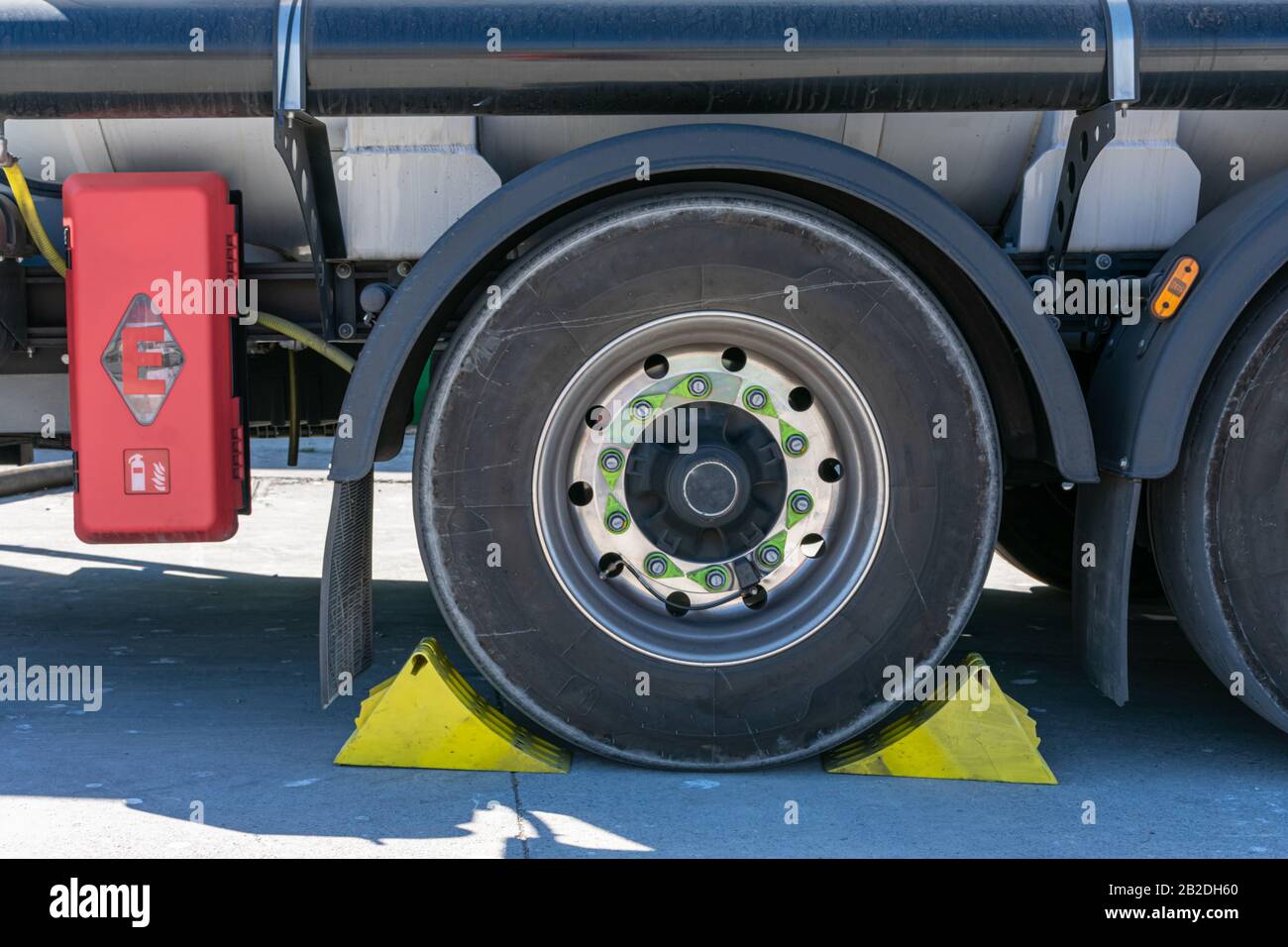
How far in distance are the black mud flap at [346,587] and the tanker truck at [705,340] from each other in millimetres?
24

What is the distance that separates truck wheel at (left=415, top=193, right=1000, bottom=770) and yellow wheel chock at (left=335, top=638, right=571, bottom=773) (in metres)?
0.12

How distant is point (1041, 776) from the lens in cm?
313

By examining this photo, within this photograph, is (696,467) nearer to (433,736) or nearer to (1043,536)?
(433,736)

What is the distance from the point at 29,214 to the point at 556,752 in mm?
1857

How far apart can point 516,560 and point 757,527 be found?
59 centimetres

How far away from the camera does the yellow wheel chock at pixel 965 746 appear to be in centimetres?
314

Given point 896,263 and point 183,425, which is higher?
point 896,263

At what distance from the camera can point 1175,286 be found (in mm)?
3037

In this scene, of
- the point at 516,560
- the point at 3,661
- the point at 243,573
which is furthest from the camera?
the point at 243,573

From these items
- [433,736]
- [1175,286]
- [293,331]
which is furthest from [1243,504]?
[293,331]

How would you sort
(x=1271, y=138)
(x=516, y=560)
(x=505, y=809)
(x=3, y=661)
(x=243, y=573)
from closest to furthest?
(x=505, y=809) → (x=516, y=560) → (x=1271, y=138) → (x=3, y=661) → (x=243, y=573)

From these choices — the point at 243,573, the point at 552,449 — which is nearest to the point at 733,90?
the point at 552,449

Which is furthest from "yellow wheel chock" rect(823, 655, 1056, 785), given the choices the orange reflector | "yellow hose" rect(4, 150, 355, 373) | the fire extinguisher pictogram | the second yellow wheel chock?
the fire extinguisher pictogram

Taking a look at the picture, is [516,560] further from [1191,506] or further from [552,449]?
[1191,506]
